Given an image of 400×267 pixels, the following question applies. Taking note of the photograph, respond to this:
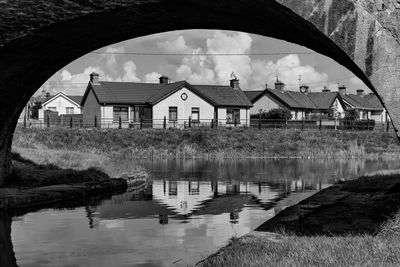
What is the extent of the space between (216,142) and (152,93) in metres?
17.4

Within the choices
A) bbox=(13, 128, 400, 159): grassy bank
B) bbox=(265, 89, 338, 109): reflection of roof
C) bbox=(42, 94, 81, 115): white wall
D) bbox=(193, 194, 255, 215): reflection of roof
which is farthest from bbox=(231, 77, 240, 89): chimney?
bbox=(193, 194, 255, 215): reflection of roof

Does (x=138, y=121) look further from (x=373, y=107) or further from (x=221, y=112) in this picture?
(x=373, y=107)

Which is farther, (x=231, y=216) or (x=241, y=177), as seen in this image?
(x=241, y=177)

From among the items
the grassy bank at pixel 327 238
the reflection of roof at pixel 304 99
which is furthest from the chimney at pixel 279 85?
the grassy bank at pixel 327 238

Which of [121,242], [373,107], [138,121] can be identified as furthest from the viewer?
[373,107]

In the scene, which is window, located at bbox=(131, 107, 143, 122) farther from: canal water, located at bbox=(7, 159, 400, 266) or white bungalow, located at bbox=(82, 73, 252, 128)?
canal water, located at bbox=(7, 159, 400, 266)

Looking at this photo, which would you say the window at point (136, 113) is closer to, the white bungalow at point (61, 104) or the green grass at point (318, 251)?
the white bungalow at point (61, 104)

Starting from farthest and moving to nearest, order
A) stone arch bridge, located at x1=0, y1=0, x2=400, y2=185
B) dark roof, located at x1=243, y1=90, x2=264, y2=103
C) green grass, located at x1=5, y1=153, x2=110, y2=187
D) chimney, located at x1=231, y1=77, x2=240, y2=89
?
dark roof, located at x1=243, y1=90, x2=264, y2=103 < chimney, located at x1=231, y1=77, x2=240, y2=89 < green grass, located at x1=5, y1=153, x2=110, y2=187 < stone arch bridge, located at x1=0, y1=0, x2=400, y2=185

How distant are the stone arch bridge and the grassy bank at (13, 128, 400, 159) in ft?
112

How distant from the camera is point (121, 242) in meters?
11.1

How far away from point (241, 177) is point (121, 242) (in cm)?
1751

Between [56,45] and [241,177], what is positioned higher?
[56,45]

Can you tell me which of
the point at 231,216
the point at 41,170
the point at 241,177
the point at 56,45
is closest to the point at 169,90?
the point at 241,177

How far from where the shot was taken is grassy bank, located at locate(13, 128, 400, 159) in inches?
1815
